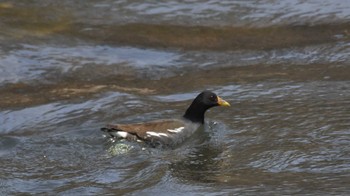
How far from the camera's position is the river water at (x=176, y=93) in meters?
10.4

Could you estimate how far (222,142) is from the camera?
11617 millimetres

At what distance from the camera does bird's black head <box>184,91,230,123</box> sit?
1262 centimetres

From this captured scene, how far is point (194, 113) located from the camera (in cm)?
1261

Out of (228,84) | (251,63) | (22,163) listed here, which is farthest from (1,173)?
(251,63)

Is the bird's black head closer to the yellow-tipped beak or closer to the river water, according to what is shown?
the yellow-tipped beak

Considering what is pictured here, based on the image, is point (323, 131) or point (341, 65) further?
point (341, 65)

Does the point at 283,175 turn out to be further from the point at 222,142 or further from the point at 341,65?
the point at 341,65

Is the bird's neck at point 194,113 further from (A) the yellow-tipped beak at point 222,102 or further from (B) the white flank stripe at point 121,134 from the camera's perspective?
(B) the white flank stripe at point 121,134

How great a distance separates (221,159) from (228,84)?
316 cm

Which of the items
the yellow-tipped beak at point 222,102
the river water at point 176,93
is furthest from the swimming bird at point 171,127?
the river water at point 176,93

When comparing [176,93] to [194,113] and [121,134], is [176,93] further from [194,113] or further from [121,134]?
[121,134]

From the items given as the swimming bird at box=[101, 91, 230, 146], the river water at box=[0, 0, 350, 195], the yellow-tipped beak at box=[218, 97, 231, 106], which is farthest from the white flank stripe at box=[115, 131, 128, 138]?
the yellow-tipped beak at box=[218, 97, 231, 106]

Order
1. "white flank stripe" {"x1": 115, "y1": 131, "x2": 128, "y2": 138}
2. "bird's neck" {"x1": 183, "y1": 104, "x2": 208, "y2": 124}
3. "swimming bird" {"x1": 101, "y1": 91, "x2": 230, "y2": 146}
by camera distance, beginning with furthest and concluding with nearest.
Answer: "bird's neck" {"x1": 183, "y1": 104, "x2": 208, "y2": 124} < "swimming bird" {"x1": 101, "y1": 91, "x2": 230, "y2": 146} < "white flank stripe" {"x1": 115, "y1": 131, "x2": 128, "y2": 138}

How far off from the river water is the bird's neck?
0.58 feet
